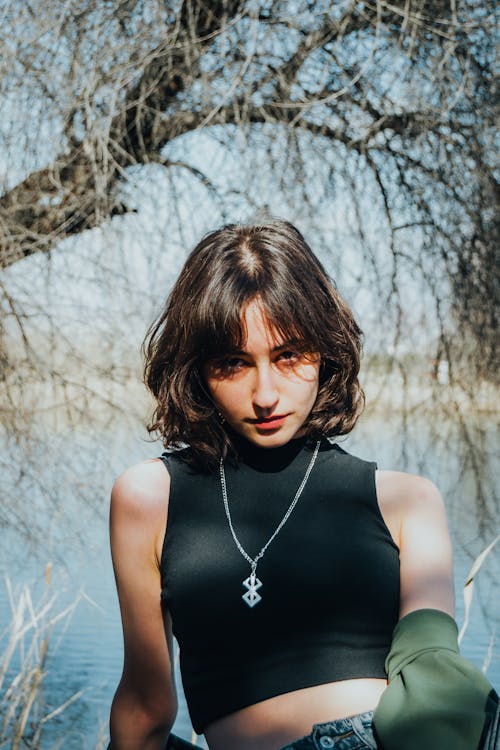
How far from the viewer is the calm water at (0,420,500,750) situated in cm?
→ 208

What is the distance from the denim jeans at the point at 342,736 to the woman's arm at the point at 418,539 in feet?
0.33

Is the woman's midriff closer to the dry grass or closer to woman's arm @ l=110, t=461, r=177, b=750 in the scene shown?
woman's arm @ l=110, t=461, r=177, b=750

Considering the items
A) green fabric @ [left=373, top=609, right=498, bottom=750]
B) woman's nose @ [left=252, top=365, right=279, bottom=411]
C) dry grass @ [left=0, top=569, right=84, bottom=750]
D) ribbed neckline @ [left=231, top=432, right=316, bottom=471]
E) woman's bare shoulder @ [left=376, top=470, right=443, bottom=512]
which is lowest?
dry grass @ [left=0, top=569, right=84, bottom=750]

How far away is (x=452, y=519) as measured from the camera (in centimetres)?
233

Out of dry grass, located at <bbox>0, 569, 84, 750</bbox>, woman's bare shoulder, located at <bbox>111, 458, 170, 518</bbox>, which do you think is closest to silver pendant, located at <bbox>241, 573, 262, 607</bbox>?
woman's bare shoulder, located at <bbox>111, 458, 170, 518</bbox>

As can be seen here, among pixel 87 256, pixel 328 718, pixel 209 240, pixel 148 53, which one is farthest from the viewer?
pixel 87 256

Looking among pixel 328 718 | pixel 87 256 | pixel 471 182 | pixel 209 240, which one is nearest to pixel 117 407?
pixel 87 256

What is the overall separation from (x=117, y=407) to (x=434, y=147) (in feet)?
2.67

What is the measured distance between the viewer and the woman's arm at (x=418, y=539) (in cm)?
84

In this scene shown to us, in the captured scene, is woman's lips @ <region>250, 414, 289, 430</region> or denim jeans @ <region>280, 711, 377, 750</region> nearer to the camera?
denim jeans @ <region>280, 711, 377, 750</region>

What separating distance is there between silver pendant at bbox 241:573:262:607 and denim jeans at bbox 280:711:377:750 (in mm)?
122

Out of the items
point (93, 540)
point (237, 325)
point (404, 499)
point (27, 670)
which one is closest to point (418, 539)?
point (404, 499)

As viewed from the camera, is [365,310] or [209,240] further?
[365,310]

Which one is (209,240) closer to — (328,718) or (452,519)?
(328,718)
